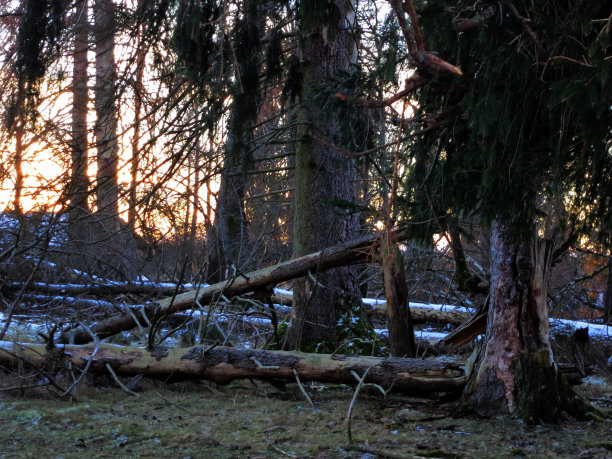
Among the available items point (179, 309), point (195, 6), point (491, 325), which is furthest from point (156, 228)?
point (491, 325)

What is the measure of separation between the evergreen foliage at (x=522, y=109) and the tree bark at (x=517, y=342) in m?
0.31

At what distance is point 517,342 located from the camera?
4.75 metres

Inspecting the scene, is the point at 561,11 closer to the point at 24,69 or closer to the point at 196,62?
the point at 196,62

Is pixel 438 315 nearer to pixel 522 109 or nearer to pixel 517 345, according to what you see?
pixel 517 345

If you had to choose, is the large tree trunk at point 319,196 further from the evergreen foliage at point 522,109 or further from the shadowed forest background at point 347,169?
the evergreen foliage at point 522,109

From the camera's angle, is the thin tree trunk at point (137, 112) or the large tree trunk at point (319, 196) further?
the large tree trunk at point (319, 196)

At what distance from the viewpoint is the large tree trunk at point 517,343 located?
4.61m

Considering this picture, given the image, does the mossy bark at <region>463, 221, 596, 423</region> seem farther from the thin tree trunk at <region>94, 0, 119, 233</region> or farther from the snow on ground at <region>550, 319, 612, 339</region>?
the thin tree trunk at <region>94, 0, 119, 233</region>

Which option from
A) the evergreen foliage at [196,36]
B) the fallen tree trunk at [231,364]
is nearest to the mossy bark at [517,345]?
the fallen tree trunk at [231,364]

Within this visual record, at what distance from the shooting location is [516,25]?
4070 mm

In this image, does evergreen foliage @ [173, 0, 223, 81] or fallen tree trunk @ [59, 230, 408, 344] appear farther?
fallen tree trunk @ [59, 230, 408, 344]

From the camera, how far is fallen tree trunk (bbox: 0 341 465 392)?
17.4 feet

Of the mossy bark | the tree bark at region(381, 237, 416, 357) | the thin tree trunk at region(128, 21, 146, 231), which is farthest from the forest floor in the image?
the thin tree trunk at region(128, 21, 146, 231)

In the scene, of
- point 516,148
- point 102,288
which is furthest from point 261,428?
point 102,288
